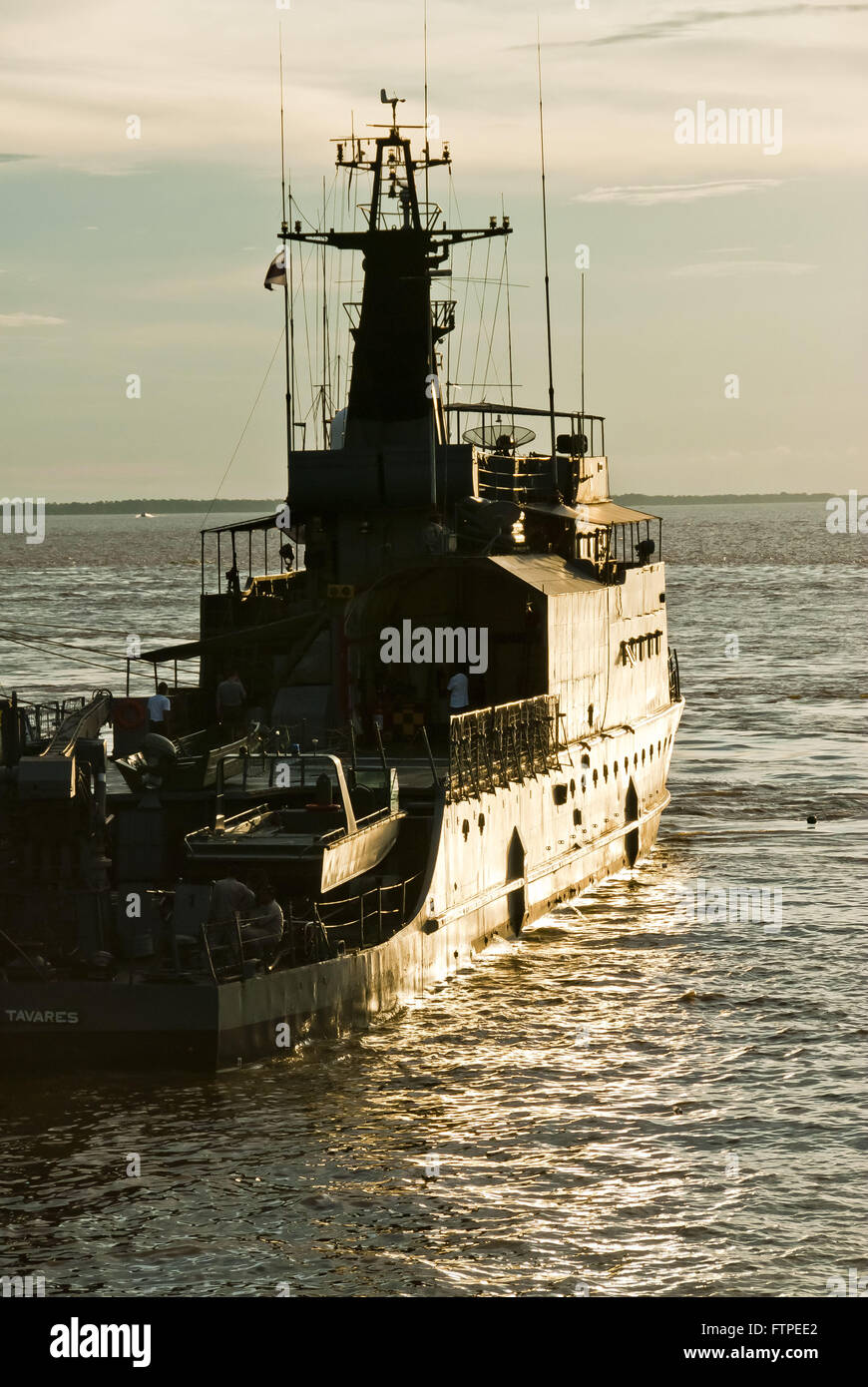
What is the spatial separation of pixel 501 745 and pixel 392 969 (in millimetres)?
6028

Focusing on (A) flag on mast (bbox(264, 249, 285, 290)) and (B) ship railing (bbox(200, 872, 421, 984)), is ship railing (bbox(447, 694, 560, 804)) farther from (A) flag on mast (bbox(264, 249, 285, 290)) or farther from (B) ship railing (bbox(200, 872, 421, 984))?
(A) flag on mast (bbox(264, 249, 285, 290))

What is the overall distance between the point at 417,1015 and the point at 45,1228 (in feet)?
29.7

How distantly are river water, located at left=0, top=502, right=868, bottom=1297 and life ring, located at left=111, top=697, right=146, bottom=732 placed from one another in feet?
22.5

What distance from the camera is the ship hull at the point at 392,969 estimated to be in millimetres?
25828

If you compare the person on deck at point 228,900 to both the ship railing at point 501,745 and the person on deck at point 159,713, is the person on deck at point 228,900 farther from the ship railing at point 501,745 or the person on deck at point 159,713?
the person on deck at point 159,713

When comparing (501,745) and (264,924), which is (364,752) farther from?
(264,924)

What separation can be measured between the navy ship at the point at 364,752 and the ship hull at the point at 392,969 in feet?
0.17

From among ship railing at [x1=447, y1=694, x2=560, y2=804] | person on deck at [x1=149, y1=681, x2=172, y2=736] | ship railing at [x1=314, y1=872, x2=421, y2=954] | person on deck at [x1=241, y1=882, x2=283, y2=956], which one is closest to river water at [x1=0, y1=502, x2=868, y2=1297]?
ship railing at [x1=314, y1=872, x2=421, y2=954]

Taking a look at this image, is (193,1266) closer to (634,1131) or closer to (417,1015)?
(634,1131)

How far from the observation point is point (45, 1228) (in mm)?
22609

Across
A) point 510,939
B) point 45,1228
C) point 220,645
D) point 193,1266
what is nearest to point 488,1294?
point 193,1266

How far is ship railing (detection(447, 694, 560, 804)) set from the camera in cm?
3247

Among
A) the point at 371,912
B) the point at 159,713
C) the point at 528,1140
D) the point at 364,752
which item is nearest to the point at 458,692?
the point at 364,752

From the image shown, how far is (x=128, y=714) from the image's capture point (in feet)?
111
